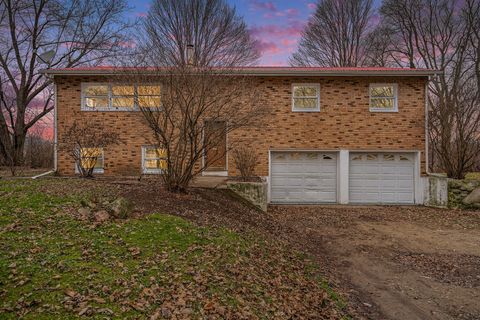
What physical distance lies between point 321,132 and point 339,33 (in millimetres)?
15525

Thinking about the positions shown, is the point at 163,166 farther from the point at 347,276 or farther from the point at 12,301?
the point at 12,301

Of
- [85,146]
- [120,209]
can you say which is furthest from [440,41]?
[120,209]

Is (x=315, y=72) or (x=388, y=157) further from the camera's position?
(x=388, y=157)

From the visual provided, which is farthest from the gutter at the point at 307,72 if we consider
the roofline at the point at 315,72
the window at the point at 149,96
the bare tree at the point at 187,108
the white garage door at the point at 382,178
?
the window at the point at 149,96

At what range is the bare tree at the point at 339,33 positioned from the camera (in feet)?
84.4

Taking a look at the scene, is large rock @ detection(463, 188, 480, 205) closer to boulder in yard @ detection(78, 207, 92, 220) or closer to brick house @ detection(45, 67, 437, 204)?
brick house @ detection(45, 67, 437, 204)

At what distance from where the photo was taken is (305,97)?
14.0 metres

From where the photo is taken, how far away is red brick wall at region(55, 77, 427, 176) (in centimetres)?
1375

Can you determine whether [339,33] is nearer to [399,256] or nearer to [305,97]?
[305,97]

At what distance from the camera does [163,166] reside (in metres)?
8.54

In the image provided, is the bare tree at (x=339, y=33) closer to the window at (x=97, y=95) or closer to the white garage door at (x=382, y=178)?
the white garage door at (x=382, y=178)

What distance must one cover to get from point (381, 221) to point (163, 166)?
711cm

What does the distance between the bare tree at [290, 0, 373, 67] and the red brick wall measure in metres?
12.7

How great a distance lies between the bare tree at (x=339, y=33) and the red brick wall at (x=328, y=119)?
41.8ft
